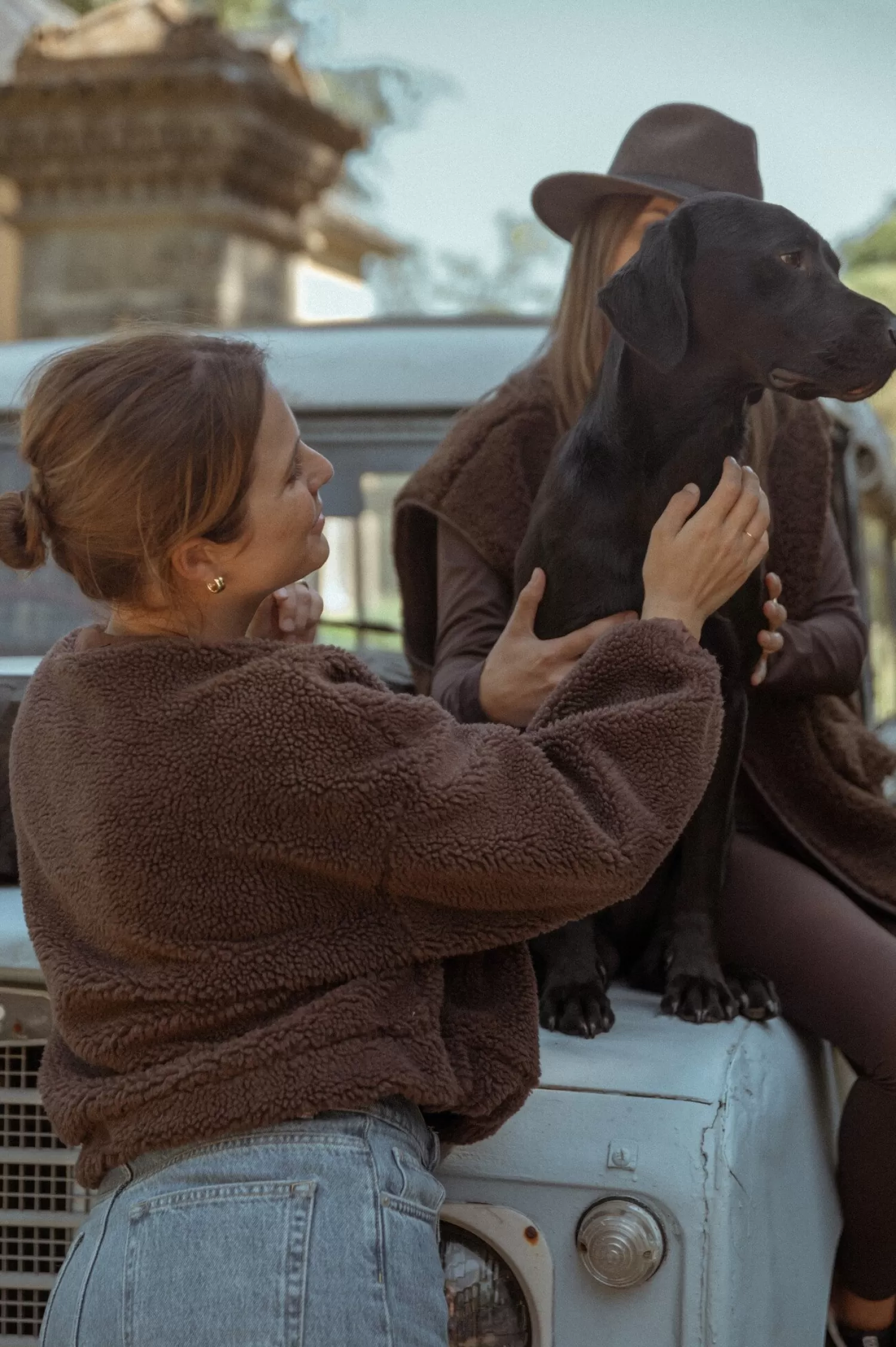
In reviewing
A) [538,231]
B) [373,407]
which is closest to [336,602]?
[373,407]

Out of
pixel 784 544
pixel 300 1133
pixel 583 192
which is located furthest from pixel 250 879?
pixel 583 192

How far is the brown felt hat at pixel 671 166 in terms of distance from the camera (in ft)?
7.75

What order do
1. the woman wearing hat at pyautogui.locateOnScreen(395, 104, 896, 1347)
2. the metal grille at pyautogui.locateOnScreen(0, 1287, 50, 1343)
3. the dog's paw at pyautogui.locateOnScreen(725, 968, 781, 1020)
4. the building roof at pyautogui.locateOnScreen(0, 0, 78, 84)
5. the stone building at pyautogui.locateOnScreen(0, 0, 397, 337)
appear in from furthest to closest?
the building roof at pyautogui.locateOnScreen(0, 0, 78, 84), the stone building at pyautogui.locateOnScreen(0, 0, 397, 337), the woman wearing hat at pyautogui.locateOnScreen(395, 104, 896, 1347), the dog's paw at pyautogui.locateOnScreen(725, 968, 781, 1020), the metal grille at pyautogui.locateOnScreen(0, 1287, 50, 1343)

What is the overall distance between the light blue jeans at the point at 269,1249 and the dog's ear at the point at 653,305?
41.2 inches

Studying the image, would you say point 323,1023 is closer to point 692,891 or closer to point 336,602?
point 692,891

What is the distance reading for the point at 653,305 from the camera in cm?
201

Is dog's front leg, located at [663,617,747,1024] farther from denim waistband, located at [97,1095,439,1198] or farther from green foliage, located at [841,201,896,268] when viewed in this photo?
green foliage, located at [841,201,896,268]

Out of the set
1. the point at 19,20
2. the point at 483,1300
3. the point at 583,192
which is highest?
the point at 19,20

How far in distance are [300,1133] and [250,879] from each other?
0.77 feet

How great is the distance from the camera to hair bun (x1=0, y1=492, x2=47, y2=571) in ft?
5.11

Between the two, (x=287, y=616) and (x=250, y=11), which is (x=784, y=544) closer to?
(x=287, y=616)

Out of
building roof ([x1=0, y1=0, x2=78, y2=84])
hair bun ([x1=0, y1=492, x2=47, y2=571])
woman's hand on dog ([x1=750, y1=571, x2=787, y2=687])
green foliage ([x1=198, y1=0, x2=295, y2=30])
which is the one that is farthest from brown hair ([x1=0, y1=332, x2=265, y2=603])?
green foliage ([x1=198, y1=0, x2=295, y2=30])

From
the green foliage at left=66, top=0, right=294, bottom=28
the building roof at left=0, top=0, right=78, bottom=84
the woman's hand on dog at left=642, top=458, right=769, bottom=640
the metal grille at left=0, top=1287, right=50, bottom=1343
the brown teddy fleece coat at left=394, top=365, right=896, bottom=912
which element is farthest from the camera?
the green foliage at left=66, top=0, right=294, bottom=28

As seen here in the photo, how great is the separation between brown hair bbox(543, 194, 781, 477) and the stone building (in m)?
9.33
